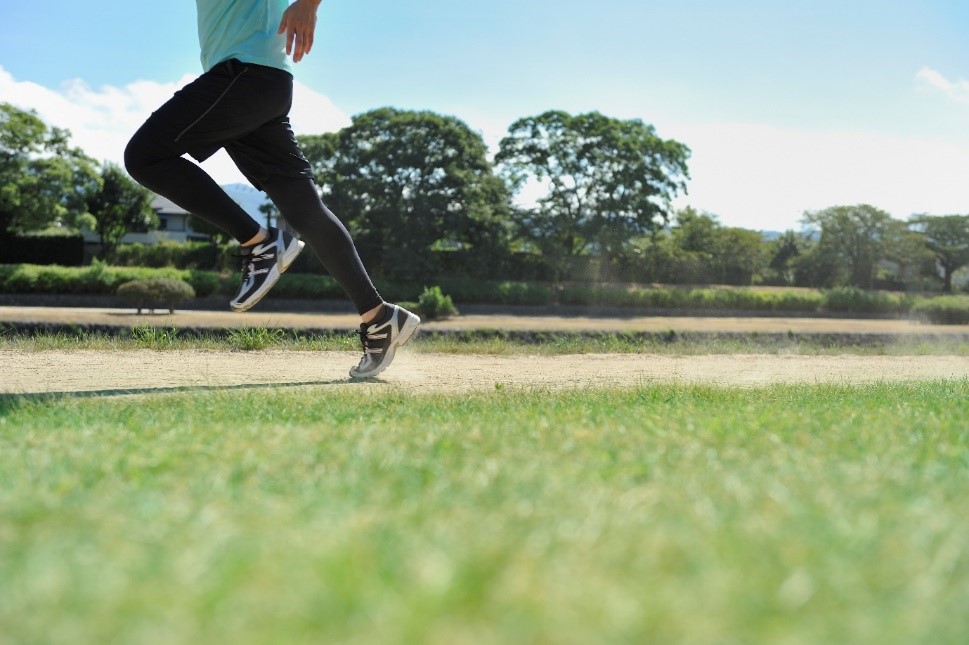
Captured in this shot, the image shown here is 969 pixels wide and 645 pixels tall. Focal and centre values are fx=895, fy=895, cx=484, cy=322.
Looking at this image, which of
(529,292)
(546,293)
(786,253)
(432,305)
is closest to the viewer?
A: (432,305)

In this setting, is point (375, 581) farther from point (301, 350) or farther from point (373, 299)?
point (301, 350)

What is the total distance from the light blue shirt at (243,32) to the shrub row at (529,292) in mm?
31663

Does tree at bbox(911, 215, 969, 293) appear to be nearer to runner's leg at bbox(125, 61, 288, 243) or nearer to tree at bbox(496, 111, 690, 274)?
tree at bbox(496, 111, 690, 274)

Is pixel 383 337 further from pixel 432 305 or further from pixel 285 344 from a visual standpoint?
pixel 432 305

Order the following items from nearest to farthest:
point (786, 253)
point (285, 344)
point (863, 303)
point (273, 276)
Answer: point (273, 276)
point (285, 344)
point (863, 303)
point (786, 253)

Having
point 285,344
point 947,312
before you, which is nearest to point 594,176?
point 947,312

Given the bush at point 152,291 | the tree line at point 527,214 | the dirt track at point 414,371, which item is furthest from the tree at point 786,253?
the dirt track at point 414,371

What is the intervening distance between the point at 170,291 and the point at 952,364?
21.4 meters

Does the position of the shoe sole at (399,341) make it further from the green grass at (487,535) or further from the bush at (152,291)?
the bush at (152,291)

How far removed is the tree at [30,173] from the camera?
135ft

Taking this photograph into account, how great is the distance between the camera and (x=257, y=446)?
221 centimetres

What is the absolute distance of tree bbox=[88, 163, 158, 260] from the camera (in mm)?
59312

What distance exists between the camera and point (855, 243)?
2160 inches

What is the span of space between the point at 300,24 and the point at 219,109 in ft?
1.69
